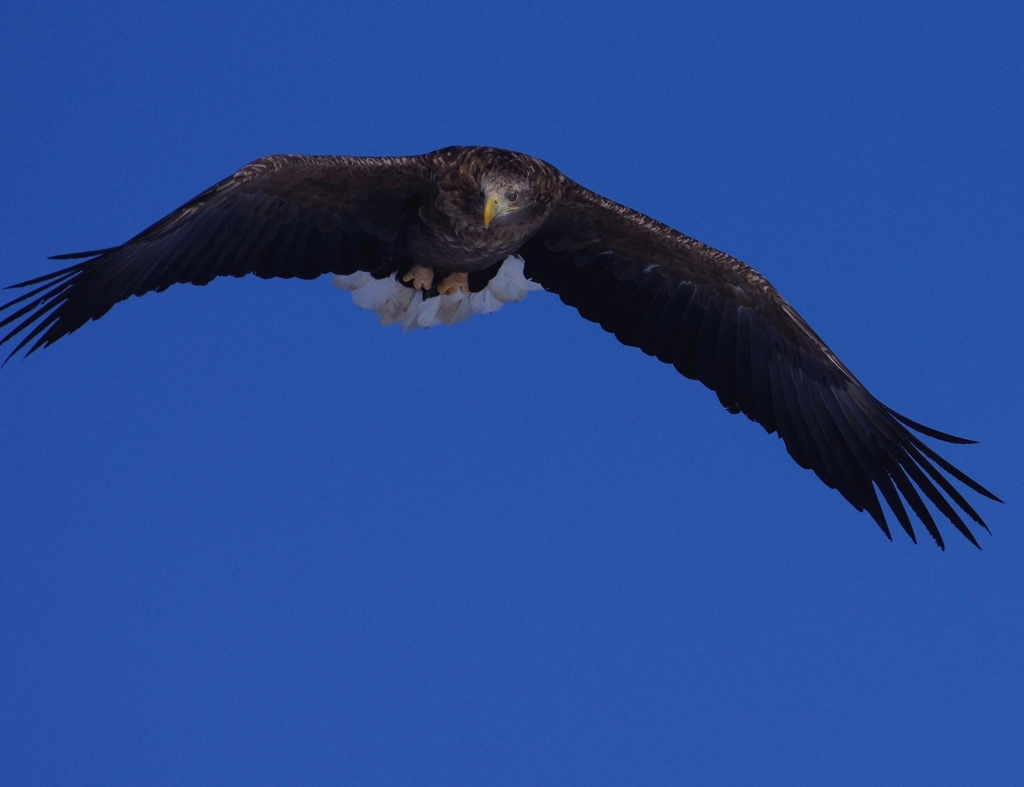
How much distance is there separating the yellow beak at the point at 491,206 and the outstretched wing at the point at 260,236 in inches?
19.6

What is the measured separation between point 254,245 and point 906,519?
3.79 m

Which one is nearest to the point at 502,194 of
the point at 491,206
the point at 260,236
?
the point at 491,206

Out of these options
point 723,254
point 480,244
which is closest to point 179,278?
point 480,244

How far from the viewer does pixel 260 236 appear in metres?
7.52

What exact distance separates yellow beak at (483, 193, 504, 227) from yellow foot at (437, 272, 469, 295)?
139 centimetres

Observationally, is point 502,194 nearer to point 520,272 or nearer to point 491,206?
point 491,206

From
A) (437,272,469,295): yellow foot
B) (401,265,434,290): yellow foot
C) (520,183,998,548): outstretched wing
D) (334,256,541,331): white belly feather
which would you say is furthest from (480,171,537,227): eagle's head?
(334,256,541,331): white belly feather

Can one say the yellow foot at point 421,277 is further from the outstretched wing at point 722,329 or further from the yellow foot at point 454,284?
the outstretched wing at point 722,329

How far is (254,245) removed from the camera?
7.50 meters

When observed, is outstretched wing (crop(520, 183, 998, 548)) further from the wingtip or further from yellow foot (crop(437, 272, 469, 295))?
the wingtip

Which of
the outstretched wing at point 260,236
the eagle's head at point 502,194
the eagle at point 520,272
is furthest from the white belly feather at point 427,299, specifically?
the eagle's head at point 502,194

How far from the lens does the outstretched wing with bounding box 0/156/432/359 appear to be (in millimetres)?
6992

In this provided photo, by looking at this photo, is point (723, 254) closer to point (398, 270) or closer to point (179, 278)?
point (398, 270)

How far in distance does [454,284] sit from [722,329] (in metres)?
1.66
